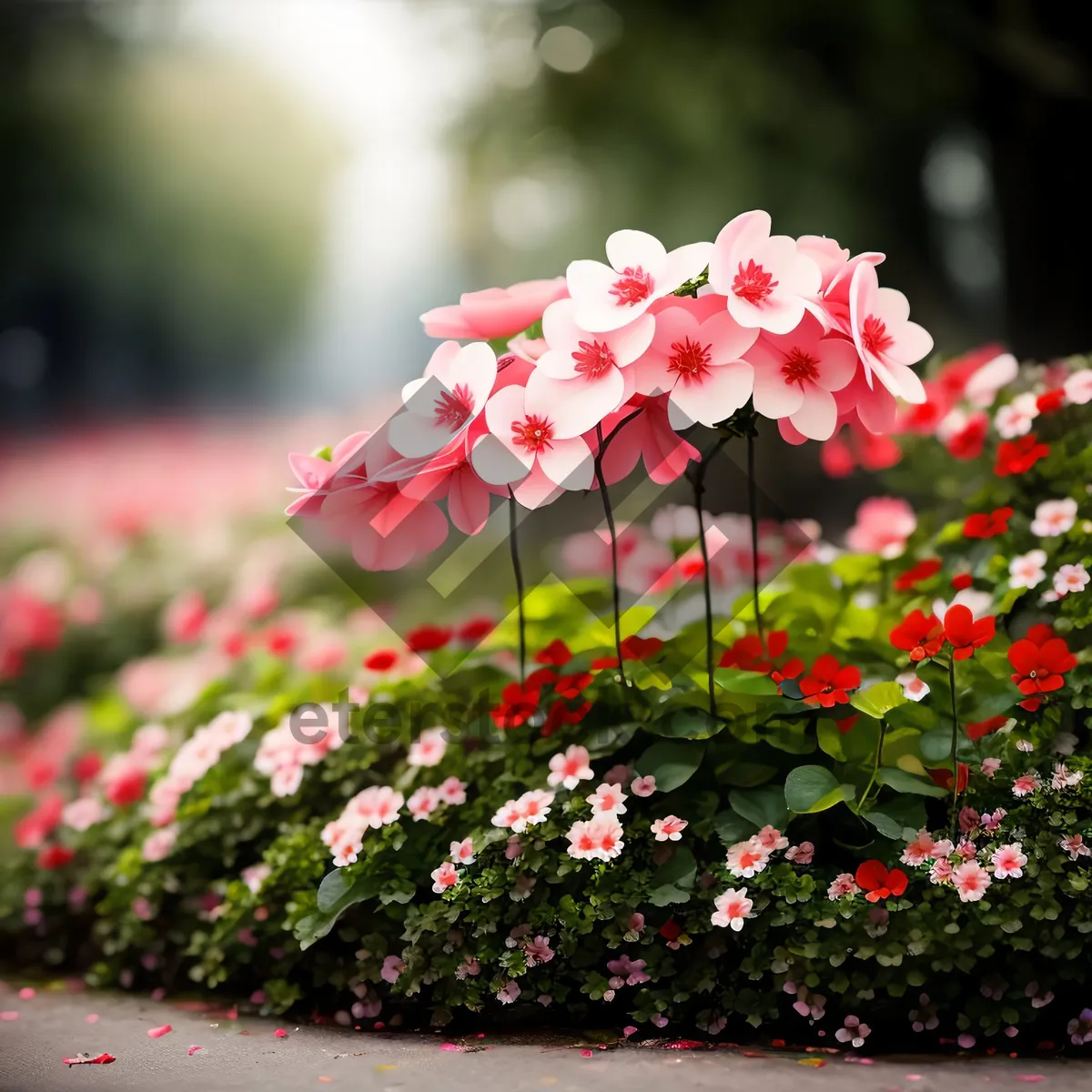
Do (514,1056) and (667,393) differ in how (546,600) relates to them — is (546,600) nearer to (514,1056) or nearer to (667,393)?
(667,393)

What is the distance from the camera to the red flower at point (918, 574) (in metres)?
1.78

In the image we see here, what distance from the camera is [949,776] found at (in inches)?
54.4

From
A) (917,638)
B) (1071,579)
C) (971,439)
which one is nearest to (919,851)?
(917,638)

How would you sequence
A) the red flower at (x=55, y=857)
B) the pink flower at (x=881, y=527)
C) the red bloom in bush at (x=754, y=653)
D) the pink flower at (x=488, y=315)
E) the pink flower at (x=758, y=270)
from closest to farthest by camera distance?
the pink flower at (x=758, y=270) → the pink flower at (x=488, y=315) → the red bloom in bush at (x=754, y=653) → the red flower at (x=55, y=857) → the pink flower at (x=881, y=527)

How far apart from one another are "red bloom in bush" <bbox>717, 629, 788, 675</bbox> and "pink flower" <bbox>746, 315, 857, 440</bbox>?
13.7 inches

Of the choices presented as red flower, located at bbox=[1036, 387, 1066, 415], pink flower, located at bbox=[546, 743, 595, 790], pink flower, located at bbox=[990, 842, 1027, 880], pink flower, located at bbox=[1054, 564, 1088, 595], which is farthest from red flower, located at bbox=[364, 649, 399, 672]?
red flower, located at bbox=[1036, 387, 1066, 415]

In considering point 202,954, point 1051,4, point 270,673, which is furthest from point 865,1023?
point 1051,4

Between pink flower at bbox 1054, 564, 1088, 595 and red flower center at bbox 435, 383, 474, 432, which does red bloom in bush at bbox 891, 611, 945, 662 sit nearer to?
pink flower at bbox 1054, 564, 1088, 595

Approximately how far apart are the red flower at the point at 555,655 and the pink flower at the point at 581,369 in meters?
0.44

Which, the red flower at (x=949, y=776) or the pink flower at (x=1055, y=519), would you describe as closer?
the red flower at (x=949, y=776)

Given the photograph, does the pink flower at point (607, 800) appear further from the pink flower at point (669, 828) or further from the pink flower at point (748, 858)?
the pink flower at point (748, 858)

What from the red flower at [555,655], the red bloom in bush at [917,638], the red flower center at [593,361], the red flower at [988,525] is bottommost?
the red flower at [555,655]

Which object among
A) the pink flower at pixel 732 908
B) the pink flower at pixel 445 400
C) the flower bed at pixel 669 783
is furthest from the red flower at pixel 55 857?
the pink flower at pixel 732 908

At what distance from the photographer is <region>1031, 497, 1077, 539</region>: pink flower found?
163cm
